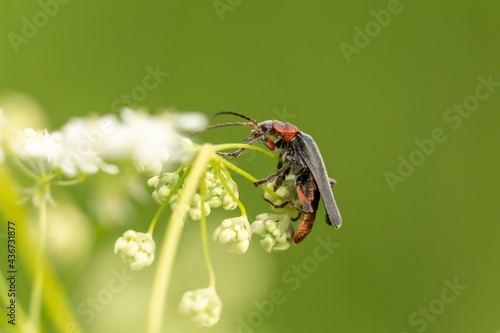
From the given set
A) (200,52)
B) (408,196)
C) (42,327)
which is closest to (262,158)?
(200,52)

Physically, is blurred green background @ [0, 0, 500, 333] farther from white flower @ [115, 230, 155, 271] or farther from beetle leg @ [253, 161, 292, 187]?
white flower @ [115, 230, 155, 271]

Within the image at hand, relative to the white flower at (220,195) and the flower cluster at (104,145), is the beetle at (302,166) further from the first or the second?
the flower cluster at (104,145)

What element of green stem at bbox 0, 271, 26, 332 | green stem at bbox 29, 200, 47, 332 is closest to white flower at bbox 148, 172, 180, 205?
green stem at bbox 29, 200, 47, 332

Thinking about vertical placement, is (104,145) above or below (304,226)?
above

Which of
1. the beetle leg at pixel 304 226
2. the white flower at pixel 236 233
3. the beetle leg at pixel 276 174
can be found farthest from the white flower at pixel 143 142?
the beetle leg at pixel 304 226

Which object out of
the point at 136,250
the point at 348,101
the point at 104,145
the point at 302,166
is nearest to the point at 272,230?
the point at 302,166

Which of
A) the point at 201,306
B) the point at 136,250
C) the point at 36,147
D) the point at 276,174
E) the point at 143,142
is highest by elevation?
the point at 36,147

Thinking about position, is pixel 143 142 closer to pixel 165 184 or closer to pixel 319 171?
pixel 165 184
